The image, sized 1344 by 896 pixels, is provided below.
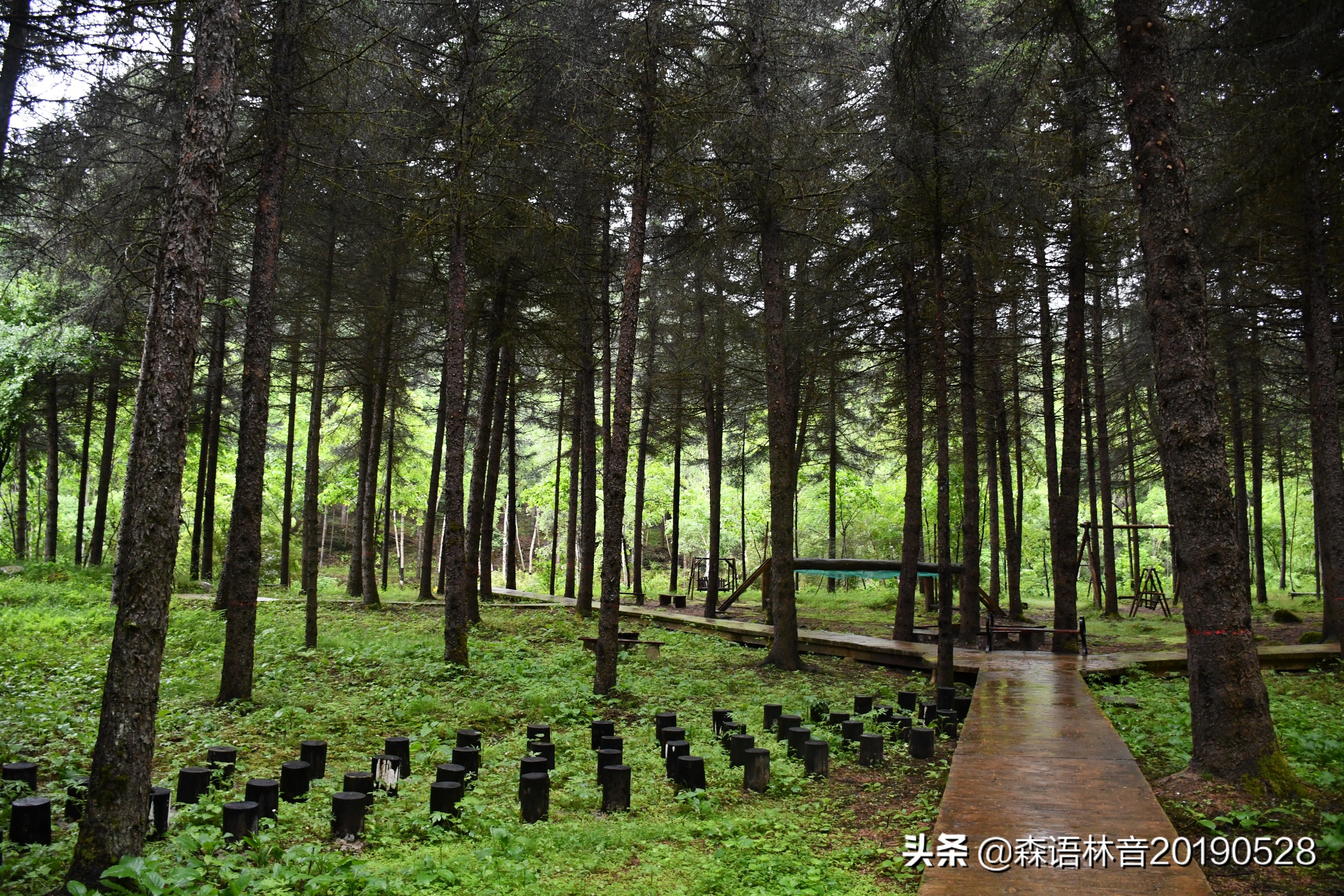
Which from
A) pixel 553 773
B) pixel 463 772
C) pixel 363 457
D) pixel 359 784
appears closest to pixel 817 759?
pixel 553 773

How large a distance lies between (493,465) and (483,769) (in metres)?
12.9

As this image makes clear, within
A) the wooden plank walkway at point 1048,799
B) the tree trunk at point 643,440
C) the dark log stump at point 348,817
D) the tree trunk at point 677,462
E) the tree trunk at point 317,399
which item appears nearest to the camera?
the wooden plank walkway at point 1048,799

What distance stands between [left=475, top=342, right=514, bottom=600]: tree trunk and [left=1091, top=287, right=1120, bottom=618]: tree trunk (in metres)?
14.1

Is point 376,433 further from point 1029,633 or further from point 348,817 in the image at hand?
point 1029,633

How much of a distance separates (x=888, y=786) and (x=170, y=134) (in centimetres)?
1551

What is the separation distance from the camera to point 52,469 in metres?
22.3

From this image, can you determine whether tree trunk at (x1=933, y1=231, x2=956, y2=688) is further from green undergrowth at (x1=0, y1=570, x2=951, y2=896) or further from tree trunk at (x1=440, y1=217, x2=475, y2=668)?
tree trunk at (x1=440, y1=217, x2=475, y2=668)

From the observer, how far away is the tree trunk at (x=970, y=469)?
14750 millimetres

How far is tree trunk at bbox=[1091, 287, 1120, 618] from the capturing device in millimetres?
20250

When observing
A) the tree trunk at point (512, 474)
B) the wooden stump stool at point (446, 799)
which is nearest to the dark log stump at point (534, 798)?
the wooden stump stool at point (446, 799)

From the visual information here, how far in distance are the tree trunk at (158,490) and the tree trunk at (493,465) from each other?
38.9 feet

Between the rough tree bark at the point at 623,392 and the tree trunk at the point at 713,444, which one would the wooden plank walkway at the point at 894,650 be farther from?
the rough tree bark at the point at 623,392

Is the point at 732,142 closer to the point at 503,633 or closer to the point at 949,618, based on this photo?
the point at 949,618

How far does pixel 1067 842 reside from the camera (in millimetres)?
4461
